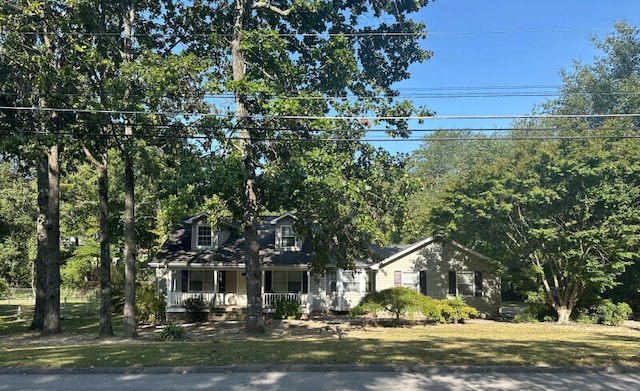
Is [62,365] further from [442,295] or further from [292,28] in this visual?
[442,295]

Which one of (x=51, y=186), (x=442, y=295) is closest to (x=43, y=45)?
(x=51, y=186)

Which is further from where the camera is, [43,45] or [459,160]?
[459,160]

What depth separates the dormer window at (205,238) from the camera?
28.4 meters

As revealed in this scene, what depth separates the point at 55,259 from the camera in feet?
65.5

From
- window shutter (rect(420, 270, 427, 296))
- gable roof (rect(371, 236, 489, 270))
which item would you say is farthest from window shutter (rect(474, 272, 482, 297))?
window shutter (rect(420, 270, 427, 296))

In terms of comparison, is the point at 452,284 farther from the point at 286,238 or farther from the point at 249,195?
the point at 249,195

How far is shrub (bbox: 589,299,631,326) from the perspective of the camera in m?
24.2

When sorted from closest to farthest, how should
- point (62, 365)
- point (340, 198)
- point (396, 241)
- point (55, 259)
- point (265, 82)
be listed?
point (62, 365) < point (265, 82) < point (340, 198) < point (55, 259) < point (396, 241)

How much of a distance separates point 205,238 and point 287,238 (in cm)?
450

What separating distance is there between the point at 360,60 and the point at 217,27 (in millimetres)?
5619

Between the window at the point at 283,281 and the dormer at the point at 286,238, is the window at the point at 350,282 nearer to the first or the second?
the window at the point at 283,281

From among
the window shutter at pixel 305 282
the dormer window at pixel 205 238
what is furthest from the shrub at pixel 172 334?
the window shutter at pixel 305 282

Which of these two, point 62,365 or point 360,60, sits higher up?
point 360,60

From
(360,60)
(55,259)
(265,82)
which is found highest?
(360,60)
